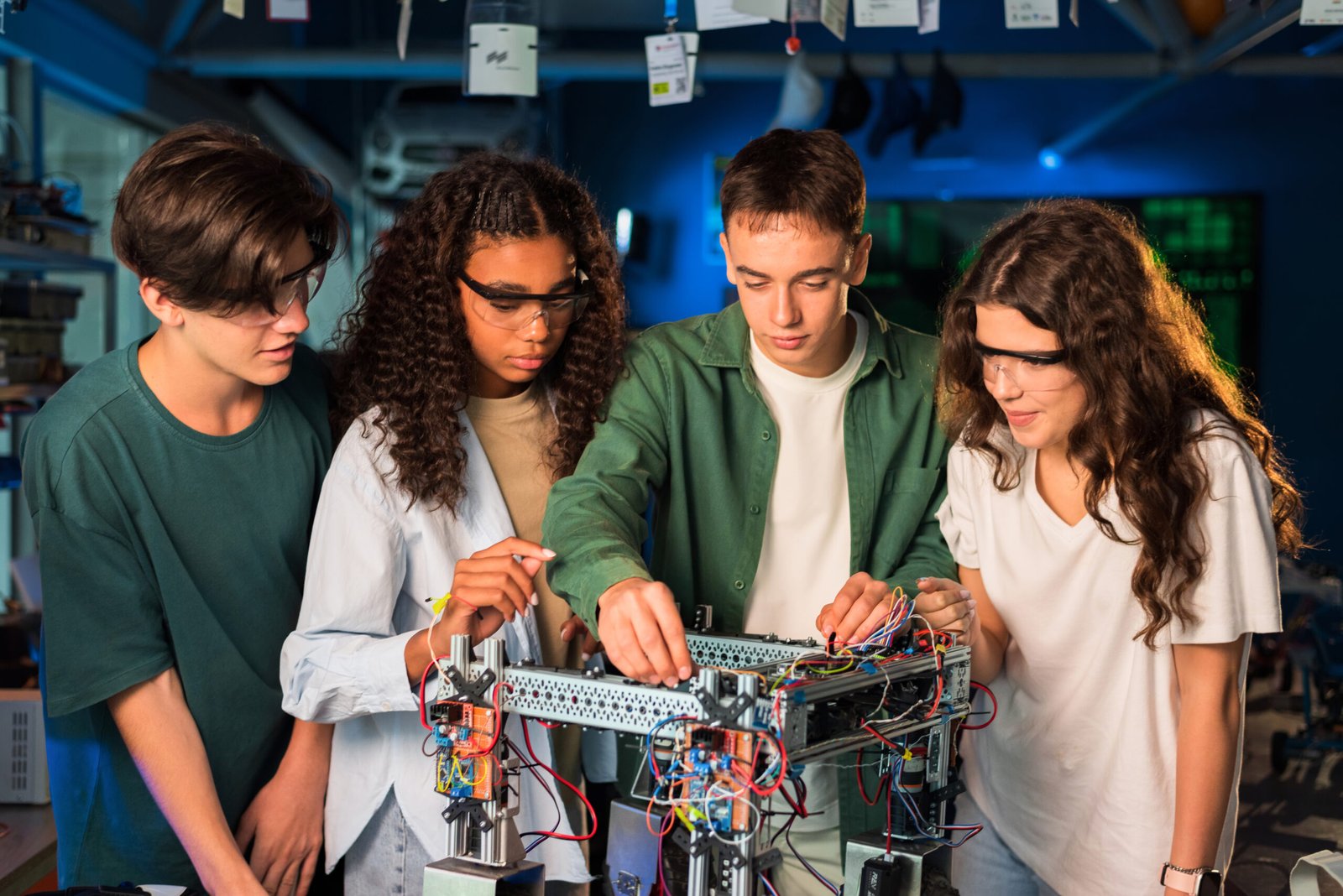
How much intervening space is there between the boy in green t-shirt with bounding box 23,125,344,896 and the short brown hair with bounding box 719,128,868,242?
0.58m

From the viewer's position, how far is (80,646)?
1.64 meters

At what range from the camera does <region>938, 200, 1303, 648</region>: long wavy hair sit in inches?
63.1

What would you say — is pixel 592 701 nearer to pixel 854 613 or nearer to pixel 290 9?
pixel 854 613

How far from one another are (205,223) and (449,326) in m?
0.35

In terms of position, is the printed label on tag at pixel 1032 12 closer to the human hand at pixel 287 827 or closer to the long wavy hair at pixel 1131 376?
the long wavy hair at pixel 1131 376

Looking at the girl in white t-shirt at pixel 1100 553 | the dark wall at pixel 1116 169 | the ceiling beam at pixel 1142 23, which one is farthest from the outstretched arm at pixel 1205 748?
the dark wall at pixel 1116 169

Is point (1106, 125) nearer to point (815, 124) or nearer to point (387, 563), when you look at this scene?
point (815, 124)

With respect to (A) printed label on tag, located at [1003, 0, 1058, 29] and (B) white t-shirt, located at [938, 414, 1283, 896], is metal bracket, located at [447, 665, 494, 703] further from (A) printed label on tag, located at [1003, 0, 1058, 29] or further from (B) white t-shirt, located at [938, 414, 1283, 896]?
→ (A) printed label on tag, located at [1003, 0, 1058, 29]

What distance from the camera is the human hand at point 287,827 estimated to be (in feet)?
5.72

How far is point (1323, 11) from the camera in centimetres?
236

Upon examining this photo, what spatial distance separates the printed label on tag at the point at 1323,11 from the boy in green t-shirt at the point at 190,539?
185cm

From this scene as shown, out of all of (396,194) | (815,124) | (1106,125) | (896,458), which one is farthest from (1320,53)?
(396,194)

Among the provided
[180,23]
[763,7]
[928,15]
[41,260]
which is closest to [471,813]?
[763,7]

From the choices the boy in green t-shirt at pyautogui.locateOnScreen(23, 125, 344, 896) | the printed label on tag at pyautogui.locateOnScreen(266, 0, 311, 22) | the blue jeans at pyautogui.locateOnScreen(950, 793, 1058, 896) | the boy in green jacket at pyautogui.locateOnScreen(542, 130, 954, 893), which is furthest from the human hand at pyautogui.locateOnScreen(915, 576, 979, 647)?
the printed label on tag at pyautogui.locateOnScreen(266, 0, 311, 22)
